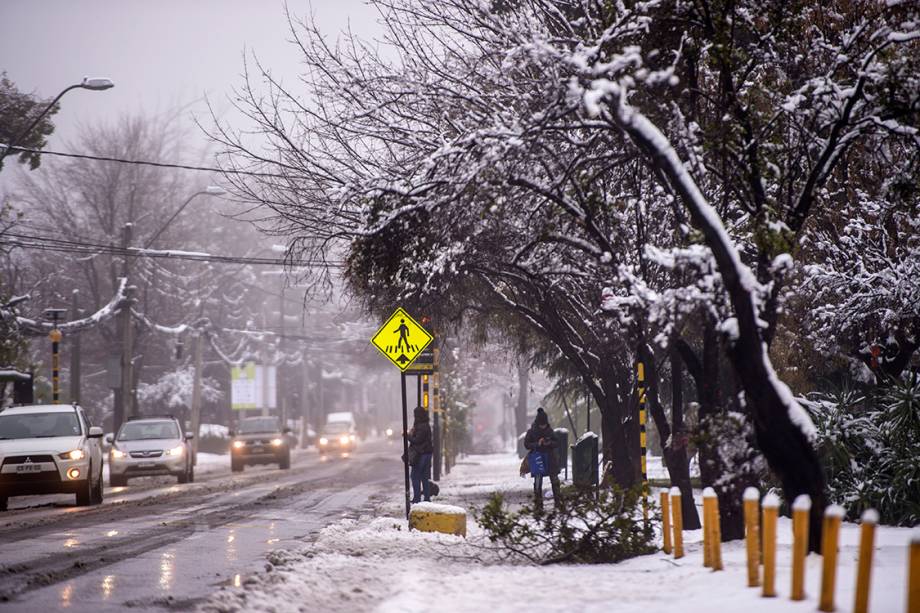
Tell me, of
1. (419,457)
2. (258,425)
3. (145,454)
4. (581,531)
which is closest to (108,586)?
(581,531)

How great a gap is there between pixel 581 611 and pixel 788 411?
287 cm

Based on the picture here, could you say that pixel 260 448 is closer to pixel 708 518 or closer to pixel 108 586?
pixel 108 586

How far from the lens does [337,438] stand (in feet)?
208

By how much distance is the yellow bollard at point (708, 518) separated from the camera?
938 centimetres

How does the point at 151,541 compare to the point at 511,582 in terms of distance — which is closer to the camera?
the point at 511,582

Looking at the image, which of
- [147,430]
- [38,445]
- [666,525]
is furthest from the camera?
[147,430]

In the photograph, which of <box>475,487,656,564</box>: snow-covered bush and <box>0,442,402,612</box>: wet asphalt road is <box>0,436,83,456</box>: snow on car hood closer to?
<box>0,442,402,612</box>: wet asphalt road

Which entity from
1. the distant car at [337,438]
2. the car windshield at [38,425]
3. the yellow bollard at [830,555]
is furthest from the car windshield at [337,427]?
the yellow bollard at [830,555]

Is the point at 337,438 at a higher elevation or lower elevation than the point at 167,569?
lower

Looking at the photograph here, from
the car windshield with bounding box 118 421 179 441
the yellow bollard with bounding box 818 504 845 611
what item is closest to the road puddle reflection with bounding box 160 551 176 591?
the yellow bollard with bounding box 818 504 845 611

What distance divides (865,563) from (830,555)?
28 cm

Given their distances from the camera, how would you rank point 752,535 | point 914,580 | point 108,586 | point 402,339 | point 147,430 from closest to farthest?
point 914,580 → point 752,535 → point 108,586 → point 402,339 → point 147,430

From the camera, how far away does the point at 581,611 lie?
341 inches

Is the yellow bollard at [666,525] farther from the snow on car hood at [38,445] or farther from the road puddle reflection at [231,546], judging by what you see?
the snow on car hood at [38,445]
